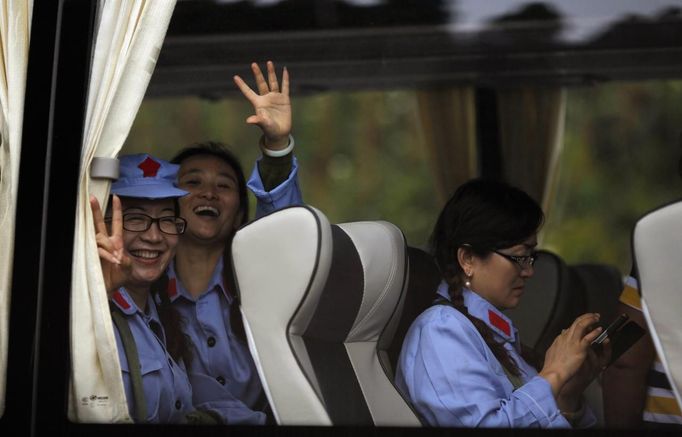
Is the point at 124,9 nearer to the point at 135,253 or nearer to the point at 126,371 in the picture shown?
the point at 135,253

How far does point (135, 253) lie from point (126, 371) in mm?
305

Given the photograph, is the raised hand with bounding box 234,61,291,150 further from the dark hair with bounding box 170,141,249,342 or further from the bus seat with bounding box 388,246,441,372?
the bus seat with bounding box 388,246,441,372

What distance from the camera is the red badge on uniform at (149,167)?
2520mm

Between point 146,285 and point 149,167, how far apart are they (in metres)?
0.31

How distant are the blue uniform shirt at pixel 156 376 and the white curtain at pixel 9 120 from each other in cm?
32

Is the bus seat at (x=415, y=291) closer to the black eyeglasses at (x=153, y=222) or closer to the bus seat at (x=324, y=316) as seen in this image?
the bus seat at (x=324, y=316)

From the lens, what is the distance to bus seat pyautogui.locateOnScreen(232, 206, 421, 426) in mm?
2383

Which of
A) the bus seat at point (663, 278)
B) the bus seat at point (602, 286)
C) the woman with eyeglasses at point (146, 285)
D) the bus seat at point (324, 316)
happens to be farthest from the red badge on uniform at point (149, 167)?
the bus seat at point (663, 278)

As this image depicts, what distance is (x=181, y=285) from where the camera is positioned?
2506 millimetres

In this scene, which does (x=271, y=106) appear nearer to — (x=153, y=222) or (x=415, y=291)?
(x=153, y=222)

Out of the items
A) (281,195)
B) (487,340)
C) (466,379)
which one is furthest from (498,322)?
(281,195)

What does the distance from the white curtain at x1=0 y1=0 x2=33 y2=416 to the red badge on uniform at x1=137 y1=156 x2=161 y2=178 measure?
1.07ft

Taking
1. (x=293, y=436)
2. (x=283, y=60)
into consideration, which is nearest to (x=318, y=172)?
(x=283, y=60)

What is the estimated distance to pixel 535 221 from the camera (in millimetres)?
2492
